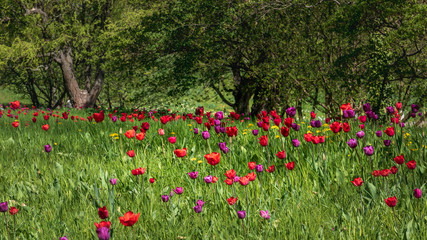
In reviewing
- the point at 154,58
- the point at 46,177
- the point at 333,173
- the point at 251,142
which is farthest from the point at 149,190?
the point at 154,58

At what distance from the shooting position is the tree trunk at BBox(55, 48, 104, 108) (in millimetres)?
16469

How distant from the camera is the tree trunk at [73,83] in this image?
54.0 ft

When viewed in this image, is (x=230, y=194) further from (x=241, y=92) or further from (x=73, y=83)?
(x=73, y=83)

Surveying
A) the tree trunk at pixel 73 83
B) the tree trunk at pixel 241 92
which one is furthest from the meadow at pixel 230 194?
the tree trunk at pixel 73 83

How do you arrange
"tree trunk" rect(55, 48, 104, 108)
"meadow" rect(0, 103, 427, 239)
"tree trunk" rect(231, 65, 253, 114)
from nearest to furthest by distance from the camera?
1. "meadow" rect(0, 103, 427, 239)
2. "tree trunk" rect(231, 65, 253, 114)
3. "tree trunk" rect(55, 48, 104, 108)

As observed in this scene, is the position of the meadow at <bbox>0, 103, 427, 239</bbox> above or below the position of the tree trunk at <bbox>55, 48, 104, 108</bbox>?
below

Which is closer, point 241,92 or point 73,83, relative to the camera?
point 241,92

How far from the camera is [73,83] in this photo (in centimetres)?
1662

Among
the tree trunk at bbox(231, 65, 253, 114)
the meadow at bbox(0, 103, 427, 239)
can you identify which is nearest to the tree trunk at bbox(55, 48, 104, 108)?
the tree trunk at bbox(231, 65, 253, 114)

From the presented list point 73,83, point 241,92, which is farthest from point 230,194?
point 73,83

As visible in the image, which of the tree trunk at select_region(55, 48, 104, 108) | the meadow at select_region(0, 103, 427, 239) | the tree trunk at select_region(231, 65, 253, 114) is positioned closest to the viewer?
the meadow at select_region(0, 103, 427, 239)

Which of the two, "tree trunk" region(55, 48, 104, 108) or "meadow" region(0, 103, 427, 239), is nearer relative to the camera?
"meadow" region(0, 103, 427, 239)

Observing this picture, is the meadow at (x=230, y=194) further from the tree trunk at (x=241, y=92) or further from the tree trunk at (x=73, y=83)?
the tree trunk at (x=73, y=83)

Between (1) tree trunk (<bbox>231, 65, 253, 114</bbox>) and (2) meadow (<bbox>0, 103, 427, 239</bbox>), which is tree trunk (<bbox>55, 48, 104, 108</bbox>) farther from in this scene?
(2) meadow (<bbox>0, 103, 427, 239</bbox>)
